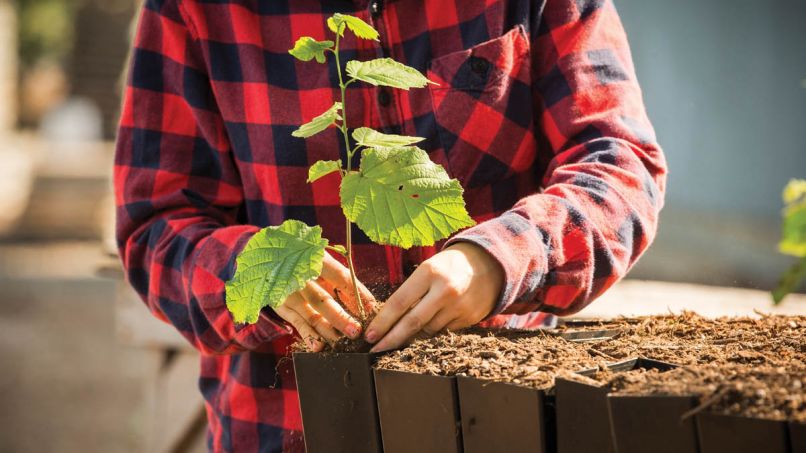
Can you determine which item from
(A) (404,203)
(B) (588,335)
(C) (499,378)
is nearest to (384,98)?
(A) (404,203)

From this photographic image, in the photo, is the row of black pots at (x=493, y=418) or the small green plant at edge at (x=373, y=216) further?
the small green plant at edge at (x=373, y=216)

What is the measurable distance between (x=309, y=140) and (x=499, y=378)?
0.65m

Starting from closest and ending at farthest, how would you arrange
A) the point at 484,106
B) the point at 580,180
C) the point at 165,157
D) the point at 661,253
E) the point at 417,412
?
1. the point at 417,412
2. the point at 580,180
3. the point at 484,106
4. the point at 165,157
5. the point at 661,253

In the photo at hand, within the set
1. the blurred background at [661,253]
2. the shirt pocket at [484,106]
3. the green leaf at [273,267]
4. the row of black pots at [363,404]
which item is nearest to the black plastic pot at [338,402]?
the row of black pots at [363,404]

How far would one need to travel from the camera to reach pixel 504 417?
3.05 ft

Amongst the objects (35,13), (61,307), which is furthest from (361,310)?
(35,13)

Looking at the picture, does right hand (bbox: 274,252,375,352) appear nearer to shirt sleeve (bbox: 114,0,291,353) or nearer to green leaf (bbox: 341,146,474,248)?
green leaf (bbox: 341,146,474,248)

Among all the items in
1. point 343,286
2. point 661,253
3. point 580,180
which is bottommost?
point 343,286

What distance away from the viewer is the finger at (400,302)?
1.08 metres

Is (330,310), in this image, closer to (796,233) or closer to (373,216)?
(373,216)

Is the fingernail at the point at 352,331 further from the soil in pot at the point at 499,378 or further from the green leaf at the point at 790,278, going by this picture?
the green leaf at the point at 790,278

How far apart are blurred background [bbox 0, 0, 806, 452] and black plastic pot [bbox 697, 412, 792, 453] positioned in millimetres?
1283

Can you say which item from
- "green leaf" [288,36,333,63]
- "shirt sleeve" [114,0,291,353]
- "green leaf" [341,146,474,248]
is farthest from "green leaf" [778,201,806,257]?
"shirt sleeve" [114,0,291,353]

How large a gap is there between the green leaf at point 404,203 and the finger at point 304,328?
7.0 inches
